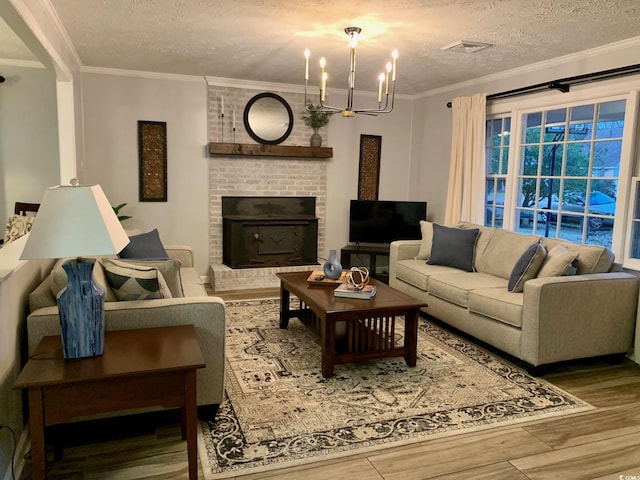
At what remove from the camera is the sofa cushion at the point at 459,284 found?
3937 mm

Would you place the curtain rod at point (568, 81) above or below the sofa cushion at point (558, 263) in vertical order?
above

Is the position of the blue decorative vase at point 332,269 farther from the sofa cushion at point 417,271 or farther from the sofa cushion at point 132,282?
the sofa cushion at point 132,282

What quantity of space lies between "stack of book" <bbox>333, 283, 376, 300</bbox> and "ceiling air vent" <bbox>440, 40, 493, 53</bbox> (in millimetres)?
2105

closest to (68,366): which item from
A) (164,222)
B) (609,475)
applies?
(609,475)

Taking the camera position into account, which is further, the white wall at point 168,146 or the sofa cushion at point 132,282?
the white wall at point 168,146

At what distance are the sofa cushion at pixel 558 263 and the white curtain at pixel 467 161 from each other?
1728mm

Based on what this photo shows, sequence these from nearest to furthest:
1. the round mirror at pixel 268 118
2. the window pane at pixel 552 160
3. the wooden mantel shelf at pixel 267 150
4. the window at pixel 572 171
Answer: the window at pixel 572 171, the window pane at pixel 552 160, the wooden mantel shelf at pixel 267 150, the round mirror at pixel 268 118

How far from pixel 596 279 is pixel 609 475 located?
5.05 ft

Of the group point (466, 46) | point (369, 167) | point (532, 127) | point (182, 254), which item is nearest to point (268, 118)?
point (369, 167)

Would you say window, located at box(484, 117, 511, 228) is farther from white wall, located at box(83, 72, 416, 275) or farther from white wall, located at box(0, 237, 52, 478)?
white wall, located at box(0, 237, 52, 478)

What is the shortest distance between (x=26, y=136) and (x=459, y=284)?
4.83 m

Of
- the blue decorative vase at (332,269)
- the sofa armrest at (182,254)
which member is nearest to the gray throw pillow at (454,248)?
the blue decorative vase at (332,269)

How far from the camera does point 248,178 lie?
5.98 m

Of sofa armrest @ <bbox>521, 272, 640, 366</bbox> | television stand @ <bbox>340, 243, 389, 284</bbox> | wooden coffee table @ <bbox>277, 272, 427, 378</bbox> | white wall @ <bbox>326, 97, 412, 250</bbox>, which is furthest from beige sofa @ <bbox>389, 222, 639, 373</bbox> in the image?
white wall @ <bbox>326, 97, 412, 250</bbox>
